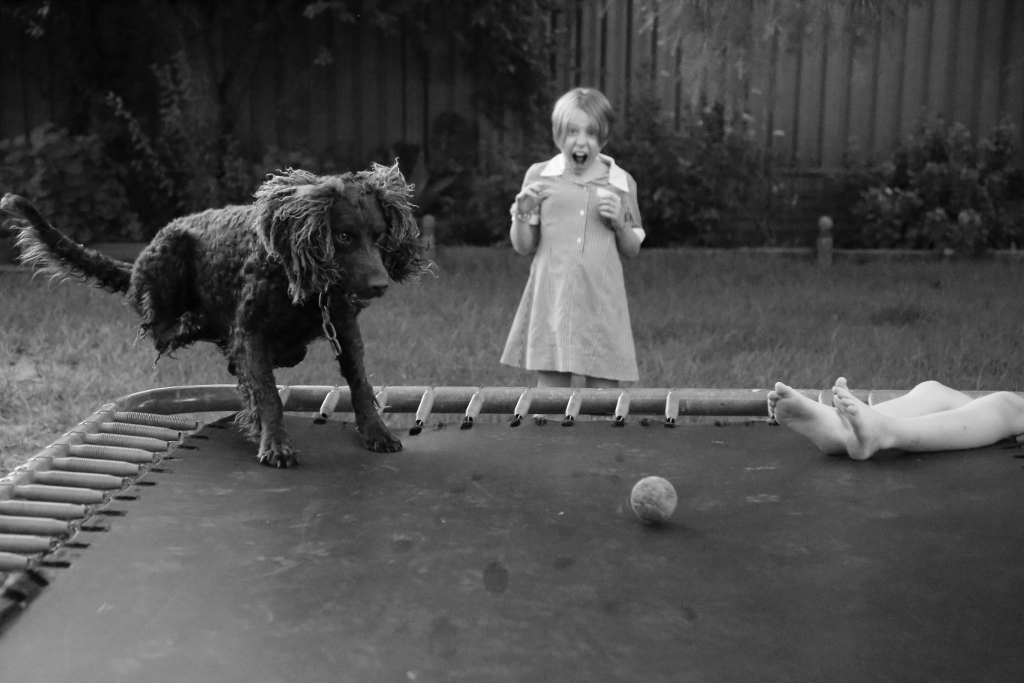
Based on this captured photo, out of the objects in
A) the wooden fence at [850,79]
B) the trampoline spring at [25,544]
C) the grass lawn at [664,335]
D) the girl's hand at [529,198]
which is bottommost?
the grass lawn at [664,335]

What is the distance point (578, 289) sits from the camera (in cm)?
292

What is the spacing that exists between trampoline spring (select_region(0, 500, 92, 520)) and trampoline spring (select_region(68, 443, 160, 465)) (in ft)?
0.98

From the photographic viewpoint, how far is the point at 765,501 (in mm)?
1935

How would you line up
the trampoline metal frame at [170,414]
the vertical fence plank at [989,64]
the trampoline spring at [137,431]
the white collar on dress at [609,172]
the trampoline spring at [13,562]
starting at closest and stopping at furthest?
the trampoline spring at [13,562] → the trampoline metal frame at [170,414] → the trampoline spring at [137,431] → the white collar on dress at [609,172] → the vertical fence plank at [989,64]

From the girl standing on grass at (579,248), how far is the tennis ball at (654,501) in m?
1.11

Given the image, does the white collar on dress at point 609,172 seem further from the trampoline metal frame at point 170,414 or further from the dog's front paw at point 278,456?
the dog's front paw at point 278,456

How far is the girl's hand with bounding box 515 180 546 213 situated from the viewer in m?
2.86

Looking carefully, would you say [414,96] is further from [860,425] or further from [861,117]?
[860,425]

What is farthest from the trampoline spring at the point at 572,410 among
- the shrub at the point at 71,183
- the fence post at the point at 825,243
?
the shrub at the point at 71,183

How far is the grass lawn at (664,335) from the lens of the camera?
336 cm

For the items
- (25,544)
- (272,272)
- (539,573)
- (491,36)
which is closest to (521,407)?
(272,272)

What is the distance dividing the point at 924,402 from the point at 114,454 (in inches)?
68.9

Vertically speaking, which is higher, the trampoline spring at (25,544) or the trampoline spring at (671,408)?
the trampoline spring at (25,544)

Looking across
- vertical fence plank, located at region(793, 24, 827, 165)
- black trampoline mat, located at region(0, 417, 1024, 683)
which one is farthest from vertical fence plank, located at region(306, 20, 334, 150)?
black trampoline mat, located at region(0, 417, 1024, 683)
